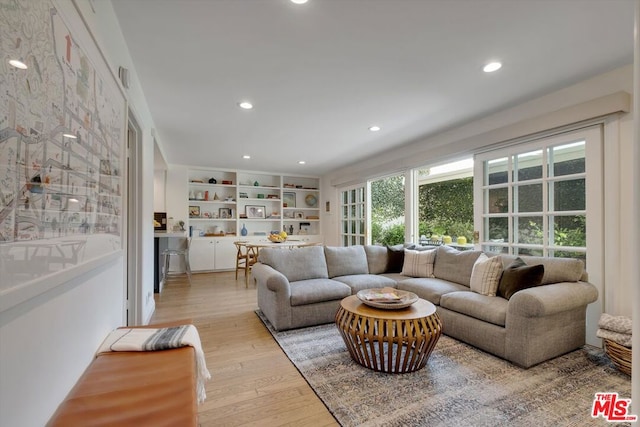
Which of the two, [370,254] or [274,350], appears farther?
[370,254]

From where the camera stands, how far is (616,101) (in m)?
2.29

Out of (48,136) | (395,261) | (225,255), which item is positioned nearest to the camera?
(48,136)

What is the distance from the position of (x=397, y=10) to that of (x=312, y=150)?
3283 millimetres

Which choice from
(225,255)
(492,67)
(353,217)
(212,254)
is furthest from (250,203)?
(492,67)

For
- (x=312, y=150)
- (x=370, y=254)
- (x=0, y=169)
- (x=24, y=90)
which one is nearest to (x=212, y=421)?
(x=0, y=169)

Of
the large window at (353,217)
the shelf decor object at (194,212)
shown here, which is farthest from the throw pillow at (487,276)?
the shelf decor object at (194,212)

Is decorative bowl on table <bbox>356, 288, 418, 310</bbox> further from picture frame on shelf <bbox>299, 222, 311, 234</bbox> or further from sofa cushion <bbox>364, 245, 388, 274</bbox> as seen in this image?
picture frame on shelf <bbox>299, 222, 311, 234</bbox>

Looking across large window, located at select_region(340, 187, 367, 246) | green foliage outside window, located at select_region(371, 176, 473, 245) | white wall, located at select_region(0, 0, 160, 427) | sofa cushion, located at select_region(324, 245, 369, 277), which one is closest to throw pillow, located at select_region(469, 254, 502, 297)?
sofa cushion, located at select_region(324, 245, 369, 277)

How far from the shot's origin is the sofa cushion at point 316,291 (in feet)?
9.76

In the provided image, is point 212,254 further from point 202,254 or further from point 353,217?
point 353,217

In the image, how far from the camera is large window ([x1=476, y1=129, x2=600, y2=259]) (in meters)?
2.66

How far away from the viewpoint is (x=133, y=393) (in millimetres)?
1022

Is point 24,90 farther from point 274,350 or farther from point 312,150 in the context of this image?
point 312,150

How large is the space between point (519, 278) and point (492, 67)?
1.77 meters
